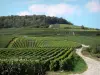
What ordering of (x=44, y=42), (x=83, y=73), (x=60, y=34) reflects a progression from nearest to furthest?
(x=83, y=73) → (x=44, y=42) → (x=60, y=34)

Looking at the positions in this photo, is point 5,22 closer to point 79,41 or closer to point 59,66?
point 79,41

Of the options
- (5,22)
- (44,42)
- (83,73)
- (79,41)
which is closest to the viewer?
(83,73)

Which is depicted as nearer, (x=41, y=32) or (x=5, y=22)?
(x=41, y=32)

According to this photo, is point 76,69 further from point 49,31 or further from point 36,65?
point 49,31

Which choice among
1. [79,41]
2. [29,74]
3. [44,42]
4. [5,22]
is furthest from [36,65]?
[5,22]

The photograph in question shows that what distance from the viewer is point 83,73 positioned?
4175 centimetres

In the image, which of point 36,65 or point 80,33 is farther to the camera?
point 80,33

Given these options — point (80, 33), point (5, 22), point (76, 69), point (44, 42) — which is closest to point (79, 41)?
point (44, 42)

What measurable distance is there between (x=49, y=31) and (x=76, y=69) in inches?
3740

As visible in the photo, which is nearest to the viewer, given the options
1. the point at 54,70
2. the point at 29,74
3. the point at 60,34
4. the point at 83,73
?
the point at 29,74

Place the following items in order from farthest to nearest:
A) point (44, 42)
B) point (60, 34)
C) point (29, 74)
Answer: point (60, 34), point (44, 42), point (29, 74)

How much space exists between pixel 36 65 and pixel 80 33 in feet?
335

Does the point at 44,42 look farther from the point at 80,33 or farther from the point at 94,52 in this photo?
the point at 80,33

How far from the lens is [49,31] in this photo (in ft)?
461
